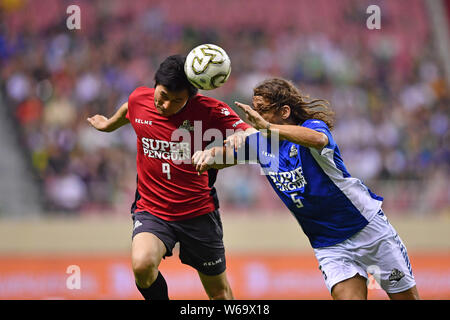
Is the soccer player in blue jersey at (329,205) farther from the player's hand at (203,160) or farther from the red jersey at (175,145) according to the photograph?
the red jersey at (175,145)

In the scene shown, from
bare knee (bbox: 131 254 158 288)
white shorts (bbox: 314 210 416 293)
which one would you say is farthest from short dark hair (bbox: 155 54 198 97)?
white shorts (bbox: 314 210 416 293)

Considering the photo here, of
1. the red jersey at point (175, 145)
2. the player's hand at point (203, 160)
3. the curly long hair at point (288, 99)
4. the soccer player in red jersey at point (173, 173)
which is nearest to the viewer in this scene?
the player's hand at point (203, 160)

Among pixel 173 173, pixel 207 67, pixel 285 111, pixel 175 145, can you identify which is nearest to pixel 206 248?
pixel 173 173

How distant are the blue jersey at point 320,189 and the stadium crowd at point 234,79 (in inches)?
251

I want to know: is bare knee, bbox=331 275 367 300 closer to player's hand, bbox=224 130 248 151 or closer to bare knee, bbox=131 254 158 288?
player's hand, bbox=224 130 248 151

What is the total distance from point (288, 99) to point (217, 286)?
200 cm

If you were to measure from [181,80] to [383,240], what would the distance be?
6.62 feet

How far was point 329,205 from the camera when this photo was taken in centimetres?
485

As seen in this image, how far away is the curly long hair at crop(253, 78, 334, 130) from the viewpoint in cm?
496

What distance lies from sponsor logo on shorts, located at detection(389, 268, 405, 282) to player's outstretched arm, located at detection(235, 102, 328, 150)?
1.17m

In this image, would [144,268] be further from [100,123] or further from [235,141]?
[100,123]

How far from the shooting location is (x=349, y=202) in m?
4.87

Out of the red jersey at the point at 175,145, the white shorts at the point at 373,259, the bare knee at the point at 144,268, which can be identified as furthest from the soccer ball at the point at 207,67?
the white shorts at the point at 373,259

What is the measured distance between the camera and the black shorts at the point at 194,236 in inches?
218
